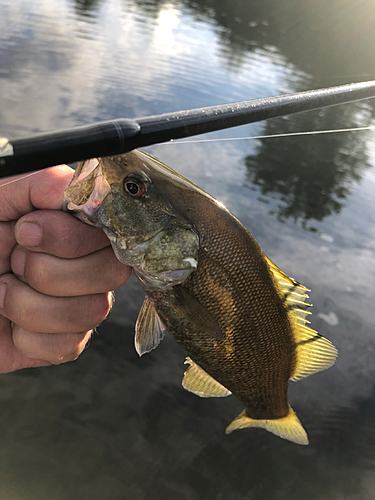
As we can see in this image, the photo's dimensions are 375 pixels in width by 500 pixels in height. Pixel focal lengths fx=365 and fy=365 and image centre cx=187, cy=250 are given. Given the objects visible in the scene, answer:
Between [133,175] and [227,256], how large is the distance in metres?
0.57

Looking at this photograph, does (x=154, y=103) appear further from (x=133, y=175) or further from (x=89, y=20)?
(x=89, y=20)

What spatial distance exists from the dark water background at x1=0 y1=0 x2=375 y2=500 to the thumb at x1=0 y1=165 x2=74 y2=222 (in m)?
2.32

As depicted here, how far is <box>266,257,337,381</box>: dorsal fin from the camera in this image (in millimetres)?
1807

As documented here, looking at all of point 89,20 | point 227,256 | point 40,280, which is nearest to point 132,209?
point 227,256

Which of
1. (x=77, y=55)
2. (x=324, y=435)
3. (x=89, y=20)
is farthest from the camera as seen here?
(x=89, y=20)

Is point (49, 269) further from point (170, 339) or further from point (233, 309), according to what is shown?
point (170, 339)

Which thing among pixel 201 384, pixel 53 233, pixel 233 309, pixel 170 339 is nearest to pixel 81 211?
pixel 53 233

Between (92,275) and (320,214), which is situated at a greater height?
(92,275)

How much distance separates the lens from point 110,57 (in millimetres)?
12992

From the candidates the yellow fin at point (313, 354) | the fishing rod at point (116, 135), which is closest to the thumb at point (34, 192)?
the fishing rod at point (116, 135)

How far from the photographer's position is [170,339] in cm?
438

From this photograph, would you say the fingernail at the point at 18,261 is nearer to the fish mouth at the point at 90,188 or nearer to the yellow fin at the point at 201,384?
the fish mouth at the point at 90,188

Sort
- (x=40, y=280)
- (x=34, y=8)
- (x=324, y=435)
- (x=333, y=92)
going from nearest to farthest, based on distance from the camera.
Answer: (x=40, y=280) < (x=333, y=92) < (x=324, y=435) < (x=34, y=8)

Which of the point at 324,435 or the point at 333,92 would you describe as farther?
the point at 324,435
